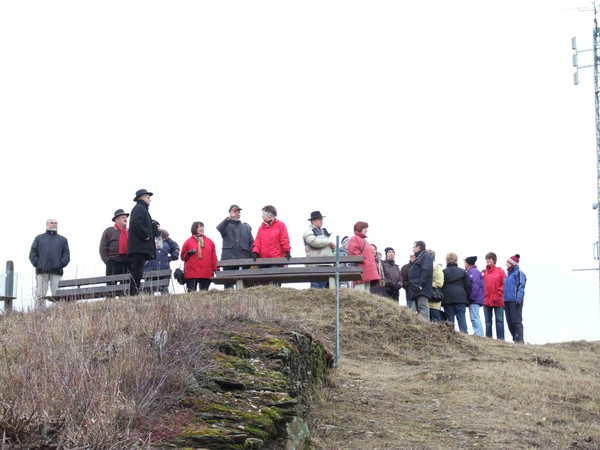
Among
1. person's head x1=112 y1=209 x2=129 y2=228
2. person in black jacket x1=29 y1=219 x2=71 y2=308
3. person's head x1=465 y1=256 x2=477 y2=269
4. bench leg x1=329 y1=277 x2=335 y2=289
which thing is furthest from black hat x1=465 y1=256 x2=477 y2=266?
person in black jacket x1=29 y1=219 x2=71 y2=308

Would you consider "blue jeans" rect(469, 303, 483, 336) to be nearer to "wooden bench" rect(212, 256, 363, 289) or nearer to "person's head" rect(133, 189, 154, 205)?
"wooden bench" rect(212, 256, 363, 289)

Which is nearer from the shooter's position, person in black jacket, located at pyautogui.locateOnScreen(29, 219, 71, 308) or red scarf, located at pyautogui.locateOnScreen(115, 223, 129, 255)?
red scarf, located at pyautogui.locateOnScreen(115, 223, 129, 255)

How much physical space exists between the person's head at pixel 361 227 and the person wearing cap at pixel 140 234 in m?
4.51

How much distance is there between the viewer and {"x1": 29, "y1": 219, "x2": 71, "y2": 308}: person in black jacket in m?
17.8

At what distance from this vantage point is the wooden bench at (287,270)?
18.1 m

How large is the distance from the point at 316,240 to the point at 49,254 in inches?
190

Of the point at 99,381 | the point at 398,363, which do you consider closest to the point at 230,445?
the point at 99,381

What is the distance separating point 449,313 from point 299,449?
11.7 meters

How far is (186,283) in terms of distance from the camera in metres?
18.3

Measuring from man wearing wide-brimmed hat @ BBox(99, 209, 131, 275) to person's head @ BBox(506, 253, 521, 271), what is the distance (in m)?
8.09

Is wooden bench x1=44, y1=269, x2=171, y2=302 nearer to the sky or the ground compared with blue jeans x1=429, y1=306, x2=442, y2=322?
nearer to the sky

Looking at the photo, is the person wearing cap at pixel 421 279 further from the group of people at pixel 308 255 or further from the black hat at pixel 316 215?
the black hat at pixel 316 215

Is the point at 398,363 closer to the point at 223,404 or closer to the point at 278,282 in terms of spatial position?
the point at 278,282

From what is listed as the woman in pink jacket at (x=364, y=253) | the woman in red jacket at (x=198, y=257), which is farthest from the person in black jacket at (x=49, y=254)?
the woman in pink jacket at (x=364, y=253)
